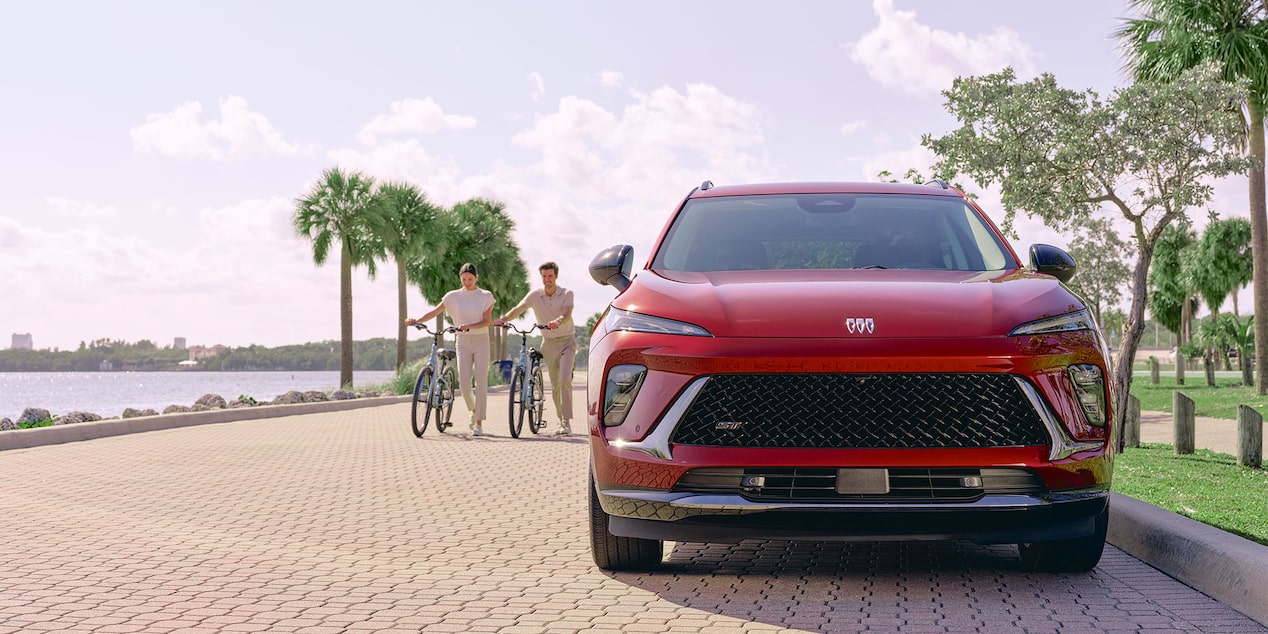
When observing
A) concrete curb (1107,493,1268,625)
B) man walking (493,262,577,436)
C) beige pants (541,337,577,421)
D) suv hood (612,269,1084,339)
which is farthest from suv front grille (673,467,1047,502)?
beige pants (541,337,577,421)

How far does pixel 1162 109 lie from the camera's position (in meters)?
17.2

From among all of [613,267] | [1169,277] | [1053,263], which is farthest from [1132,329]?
[1169,277]

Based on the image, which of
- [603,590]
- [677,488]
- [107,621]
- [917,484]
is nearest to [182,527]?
→ [107,621]

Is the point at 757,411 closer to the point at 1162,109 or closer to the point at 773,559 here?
the point at 773,559

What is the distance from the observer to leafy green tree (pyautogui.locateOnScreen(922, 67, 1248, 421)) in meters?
17.0

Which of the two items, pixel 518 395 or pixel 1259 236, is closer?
pixel 518 395

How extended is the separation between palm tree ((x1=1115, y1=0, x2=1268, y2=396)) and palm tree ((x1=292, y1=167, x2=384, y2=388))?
2521 cm

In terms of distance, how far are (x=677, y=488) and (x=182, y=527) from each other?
374cm

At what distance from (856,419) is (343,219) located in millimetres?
39264

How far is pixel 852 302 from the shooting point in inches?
195

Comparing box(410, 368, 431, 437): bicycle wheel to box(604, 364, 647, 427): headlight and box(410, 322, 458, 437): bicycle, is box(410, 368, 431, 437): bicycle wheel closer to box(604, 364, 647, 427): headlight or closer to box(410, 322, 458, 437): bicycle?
box(410, 322, 458, 437): bicycle

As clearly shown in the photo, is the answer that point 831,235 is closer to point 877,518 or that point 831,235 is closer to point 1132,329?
point 877,518

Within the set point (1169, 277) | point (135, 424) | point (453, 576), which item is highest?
point (1169, 277)

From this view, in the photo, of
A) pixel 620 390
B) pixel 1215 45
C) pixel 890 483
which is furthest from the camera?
pixel 1215 45
